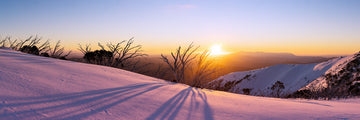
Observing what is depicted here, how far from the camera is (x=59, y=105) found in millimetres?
1491

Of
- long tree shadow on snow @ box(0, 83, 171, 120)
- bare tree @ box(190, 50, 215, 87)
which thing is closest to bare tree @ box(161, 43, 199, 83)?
bare tree @ box(190, 50, 215, 87)

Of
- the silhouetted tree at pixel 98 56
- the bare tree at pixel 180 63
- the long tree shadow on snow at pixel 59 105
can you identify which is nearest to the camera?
the long tree shadow on snow at pixel 59 105

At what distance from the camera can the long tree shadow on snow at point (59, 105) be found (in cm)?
128

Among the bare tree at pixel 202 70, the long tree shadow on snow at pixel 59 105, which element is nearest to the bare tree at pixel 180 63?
the bare tree at pixel 202 70

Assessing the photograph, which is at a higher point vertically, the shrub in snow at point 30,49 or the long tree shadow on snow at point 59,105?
the shrub in snow at point 30,49

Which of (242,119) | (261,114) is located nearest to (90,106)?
(242,119)

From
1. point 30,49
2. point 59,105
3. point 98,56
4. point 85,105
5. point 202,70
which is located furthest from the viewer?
point 98,56

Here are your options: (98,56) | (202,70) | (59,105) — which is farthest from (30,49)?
(59,105)

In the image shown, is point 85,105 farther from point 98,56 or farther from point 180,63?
point 98,56

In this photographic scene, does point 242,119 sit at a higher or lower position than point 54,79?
lower

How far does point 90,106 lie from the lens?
160 centimetres

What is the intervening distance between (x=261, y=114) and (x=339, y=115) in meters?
0.72

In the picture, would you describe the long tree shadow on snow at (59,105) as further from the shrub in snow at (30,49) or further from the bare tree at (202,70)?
the shrub in snow at (30,49)

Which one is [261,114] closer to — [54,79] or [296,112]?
[296,112]
